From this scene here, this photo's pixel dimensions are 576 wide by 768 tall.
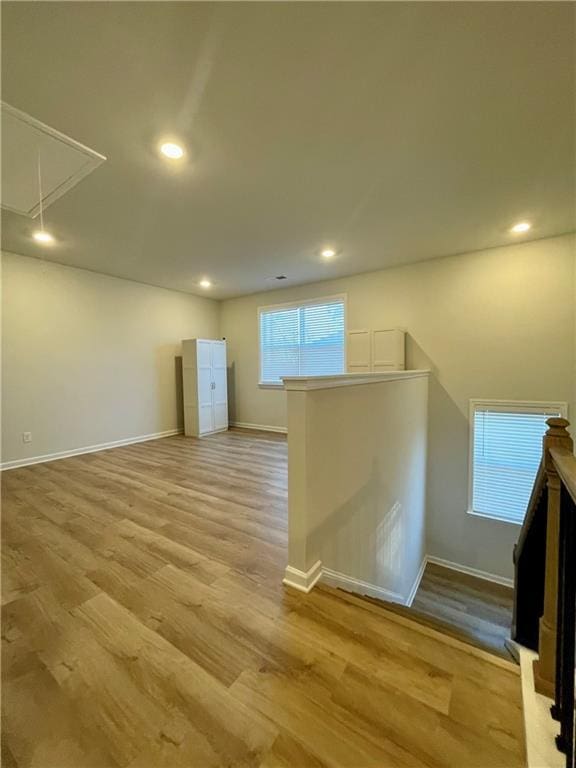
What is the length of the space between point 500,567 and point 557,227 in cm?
427

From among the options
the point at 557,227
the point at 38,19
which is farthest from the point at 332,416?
the point at 557,227

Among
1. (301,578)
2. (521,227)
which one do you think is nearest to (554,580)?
(301,578)

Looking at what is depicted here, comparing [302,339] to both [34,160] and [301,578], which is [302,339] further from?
[301,578]

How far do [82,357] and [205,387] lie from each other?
6.44 ft

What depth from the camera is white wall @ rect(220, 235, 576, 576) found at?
3.68 meters

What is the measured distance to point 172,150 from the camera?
2.08m

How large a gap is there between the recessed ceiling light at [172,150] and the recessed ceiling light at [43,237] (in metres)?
2.13

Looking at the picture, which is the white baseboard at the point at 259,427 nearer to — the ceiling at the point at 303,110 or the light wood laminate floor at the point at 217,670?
the ceiling at the point at 303,110

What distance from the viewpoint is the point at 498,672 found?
1.16m

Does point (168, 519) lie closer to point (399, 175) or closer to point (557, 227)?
point (399, 175)

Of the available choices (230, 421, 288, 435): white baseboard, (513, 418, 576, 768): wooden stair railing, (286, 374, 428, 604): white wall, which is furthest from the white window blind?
(230, 421, 288, 435): white baseboard

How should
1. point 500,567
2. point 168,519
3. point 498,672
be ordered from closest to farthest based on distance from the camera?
point 498,672 < point 168,519 < point 500,567

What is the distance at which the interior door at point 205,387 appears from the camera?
5496 mm

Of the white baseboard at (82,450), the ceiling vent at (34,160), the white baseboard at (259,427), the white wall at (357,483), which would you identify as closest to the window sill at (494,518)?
the white wall at (357,483)
